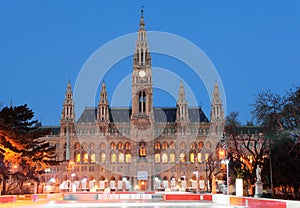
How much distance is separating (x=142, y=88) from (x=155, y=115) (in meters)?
10.5

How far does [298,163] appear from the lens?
45531 mm

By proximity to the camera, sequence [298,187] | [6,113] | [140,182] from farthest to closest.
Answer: [140,182] → [298,187] → [6,113]

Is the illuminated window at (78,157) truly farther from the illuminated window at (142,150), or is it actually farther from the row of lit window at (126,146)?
the illuminated window at (142,150)

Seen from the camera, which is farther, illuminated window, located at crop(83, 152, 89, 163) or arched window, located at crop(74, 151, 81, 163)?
arched window, located at crop(74, 151, 81, 163)

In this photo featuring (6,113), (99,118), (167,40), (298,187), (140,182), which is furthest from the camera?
(99,118)

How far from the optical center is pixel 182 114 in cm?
11169

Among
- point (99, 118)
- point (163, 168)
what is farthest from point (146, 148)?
point (99, 118)

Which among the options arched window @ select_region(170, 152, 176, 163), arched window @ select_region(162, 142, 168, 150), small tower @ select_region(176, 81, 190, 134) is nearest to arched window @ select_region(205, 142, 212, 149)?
small tower @ select_region(176, 81, 190, 134)

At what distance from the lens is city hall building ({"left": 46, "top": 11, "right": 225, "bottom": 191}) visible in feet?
347

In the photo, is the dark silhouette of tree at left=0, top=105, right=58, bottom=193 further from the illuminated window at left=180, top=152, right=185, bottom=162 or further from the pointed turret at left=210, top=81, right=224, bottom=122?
the pointed turret at left=210, top=81, right=224, bottom=122

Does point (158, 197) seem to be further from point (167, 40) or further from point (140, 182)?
point (140, 182)

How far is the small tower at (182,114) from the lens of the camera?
111 m

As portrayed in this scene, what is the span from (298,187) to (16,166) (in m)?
29.2

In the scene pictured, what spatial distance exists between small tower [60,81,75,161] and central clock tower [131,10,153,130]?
1586cm
